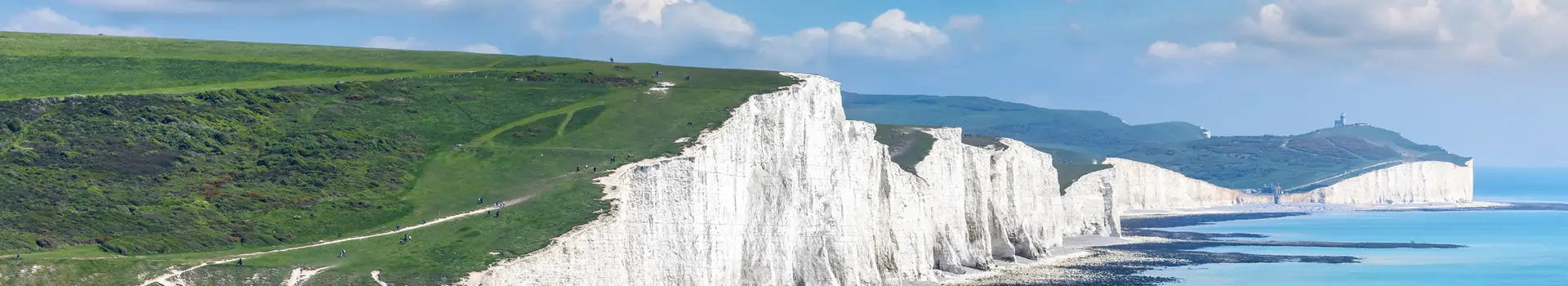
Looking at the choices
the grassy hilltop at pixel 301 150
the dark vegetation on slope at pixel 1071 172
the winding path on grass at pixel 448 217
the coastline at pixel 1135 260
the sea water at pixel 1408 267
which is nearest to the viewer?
the winding path on grass at pixel 448 217

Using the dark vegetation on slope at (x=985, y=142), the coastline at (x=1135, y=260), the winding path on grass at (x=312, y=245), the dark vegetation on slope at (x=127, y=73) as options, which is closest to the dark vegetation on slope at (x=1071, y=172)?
the coastline at (x=1135, y=260)

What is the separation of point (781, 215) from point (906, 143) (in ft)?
121

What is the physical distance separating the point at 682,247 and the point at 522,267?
32.9 ft

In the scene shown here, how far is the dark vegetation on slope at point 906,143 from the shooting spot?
110875 mm

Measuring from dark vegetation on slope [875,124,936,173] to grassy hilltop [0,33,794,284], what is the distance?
15.0m

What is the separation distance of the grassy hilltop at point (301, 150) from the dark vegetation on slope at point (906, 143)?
1496 cm

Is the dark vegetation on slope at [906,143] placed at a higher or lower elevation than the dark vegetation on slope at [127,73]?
lower

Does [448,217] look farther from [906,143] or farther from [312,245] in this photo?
[906,143]

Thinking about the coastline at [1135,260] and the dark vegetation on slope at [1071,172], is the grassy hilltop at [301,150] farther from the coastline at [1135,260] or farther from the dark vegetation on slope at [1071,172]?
the dark vegetation on slope at [1071,172]

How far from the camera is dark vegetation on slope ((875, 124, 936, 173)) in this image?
11088 centimetres

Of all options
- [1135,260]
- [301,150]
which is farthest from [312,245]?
[1135,260]

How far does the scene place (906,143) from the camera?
11881cm

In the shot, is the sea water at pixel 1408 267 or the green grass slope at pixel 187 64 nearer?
the green grass slope at pixel 187 64

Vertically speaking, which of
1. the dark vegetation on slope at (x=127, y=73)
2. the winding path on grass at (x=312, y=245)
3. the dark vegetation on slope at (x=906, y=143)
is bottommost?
the winding path on grass at (x=312, y=245)
